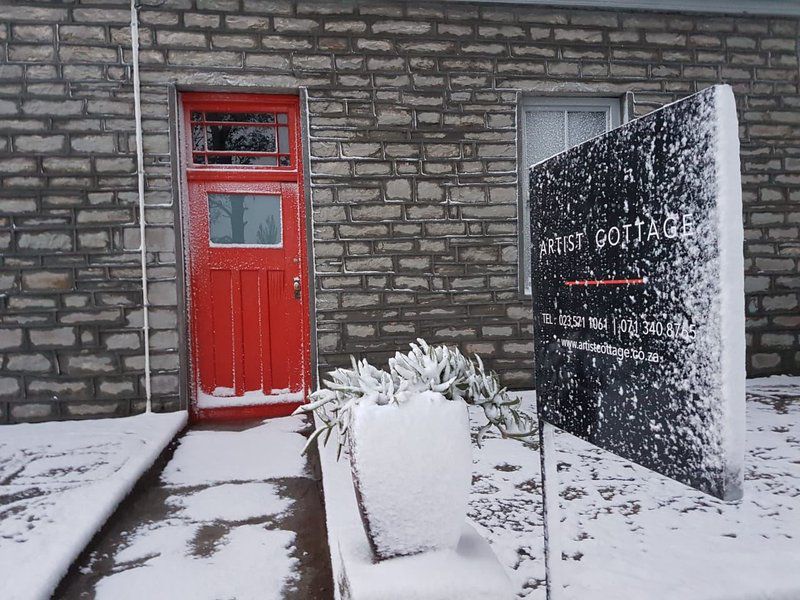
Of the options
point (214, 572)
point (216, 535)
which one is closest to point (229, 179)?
point (216, 535)

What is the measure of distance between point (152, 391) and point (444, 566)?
11.5 ft

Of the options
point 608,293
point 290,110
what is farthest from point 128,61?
point 608,293

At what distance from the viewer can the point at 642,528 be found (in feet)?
7.04

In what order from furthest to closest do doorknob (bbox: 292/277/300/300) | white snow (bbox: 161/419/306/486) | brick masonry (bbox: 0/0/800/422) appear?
doorknob (bbox: 292/277/300/300), brick masonry (bbox: 0/0/800/422), white snow (bbox: 161/419/306/486)

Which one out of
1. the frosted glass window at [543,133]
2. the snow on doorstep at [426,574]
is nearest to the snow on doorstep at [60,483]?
the snow on doorstep at [426,574]

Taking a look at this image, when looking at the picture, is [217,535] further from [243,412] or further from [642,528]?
[243,412]

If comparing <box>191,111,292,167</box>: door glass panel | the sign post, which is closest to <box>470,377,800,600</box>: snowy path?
the sign post

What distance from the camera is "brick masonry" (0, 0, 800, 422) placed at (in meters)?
4.05

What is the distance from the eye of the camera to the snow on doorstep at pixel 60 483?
1950 millimetres

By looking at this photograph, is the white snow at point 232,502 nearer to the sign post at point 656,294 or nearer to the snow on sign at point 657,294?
the sign post at point 656,294

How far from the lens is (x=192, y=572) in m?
2.03

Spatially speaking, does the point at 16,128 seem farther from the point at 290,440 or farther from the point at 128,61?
the point at 290,440

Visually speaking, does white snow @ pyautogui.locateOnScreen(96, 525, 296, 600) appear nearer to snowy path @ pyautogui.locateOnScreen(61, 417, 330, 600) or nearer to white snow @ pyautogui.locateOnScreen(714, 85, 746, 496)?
snowy path @ pyautogui.locateOnScreen(61, 417, 330, 600)

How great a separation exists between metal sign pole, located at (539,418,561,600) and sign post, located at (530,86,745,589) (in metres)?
0.01
